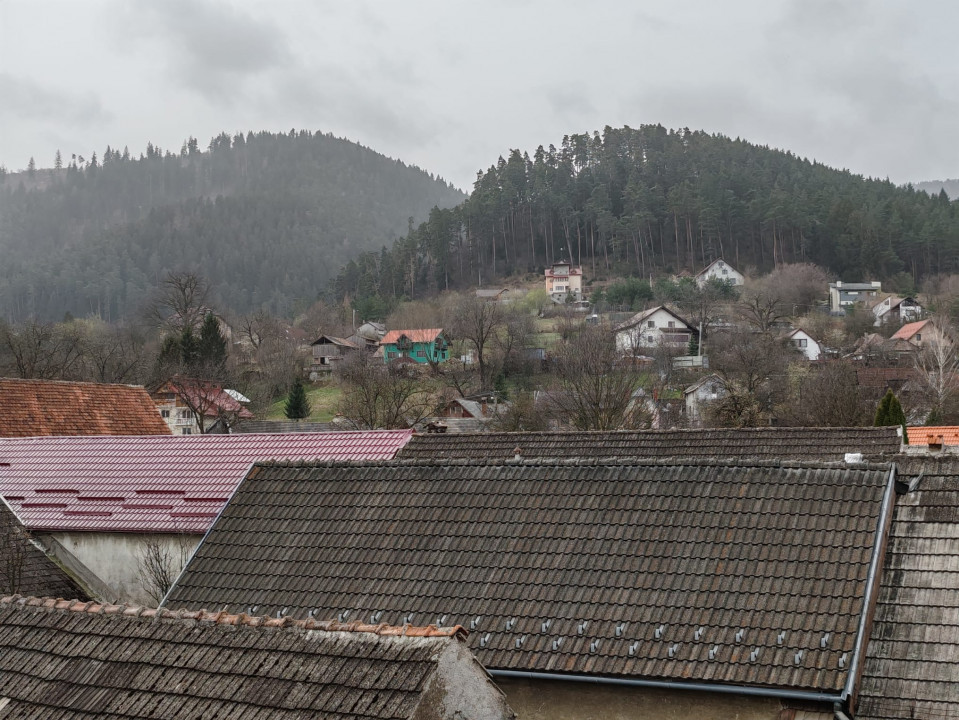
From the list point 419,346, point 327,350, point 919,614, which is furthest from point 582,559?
point 327,350

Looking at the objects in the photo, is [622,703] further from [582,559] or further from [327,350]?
[327,350]

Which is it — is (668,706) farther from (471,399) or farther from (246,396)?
(246,396)

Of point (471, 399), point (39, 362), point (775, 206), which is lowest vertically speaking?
point (471, 399)

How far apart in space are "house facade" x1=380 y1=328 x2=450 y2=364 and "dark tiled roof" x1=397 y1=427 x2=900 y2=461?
60.5 meters

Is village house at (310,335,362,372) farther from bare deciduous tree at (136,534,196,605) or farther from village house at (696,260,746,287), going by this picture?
bare deciduous tree at (136,534,196,605)

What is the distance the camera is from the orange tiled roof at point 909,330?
7994 cm

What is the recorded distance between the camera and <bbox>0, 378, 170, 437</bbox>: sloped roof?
2544 centimetres

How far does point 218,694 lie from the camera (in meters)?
6.41

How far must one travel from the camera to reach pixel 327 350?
90.4 metres

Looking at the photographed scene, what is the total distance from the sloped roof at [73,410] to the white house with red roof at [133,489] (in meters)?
3.22

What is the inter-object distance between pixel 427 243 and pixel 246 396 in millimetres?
65781

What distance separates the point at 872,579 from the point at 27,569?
12.6 m

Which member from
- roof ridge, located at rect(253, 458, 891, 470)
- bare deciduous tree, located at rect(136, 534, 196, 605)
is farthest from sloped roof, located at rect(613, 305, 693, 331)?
roof ridge, located at rect(253, 458, 891, 470)

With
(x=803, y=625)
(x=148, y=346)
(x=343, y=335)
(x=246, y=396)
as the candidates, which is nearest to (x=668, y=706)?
(x=803, y=625)
